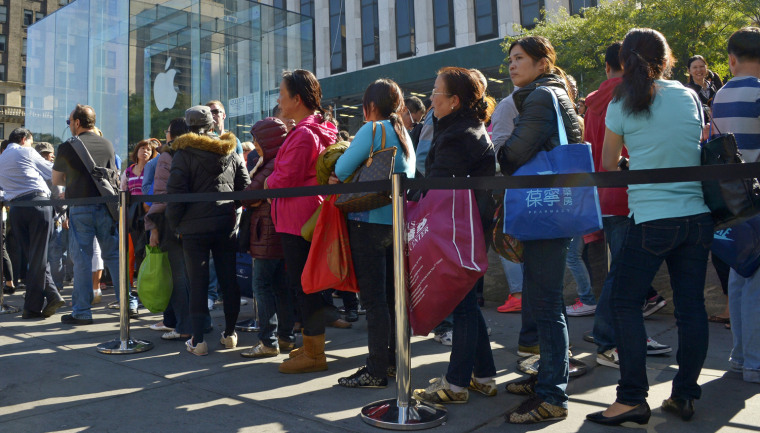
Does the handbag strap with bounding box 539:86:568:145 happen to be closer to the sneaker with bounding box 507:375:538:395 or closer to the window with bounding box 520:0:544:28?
the sneaker with bounding box 507:375:538:395

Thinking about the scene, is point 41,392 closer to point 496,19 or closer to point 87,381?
point 87,381

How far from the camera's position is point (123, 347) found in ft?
16.7

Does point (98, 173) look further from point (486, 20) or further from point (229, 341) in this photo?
point (486, 20)

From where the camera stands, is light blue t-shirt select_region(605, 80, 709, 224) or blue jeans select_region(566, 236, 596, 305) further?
blue jeans select_region(566, 236, 596, 305)

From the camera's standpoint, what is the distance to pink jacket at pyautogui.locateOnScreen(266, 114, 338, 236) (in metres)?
4.38

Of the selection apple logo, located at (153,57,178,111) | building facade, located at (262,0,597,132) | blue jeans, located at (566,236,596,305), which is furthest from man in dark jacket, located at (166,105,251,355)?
building facade, located at (262,0,597,132)

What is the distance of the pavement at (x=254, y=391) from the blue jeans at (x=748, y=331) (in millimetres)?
105

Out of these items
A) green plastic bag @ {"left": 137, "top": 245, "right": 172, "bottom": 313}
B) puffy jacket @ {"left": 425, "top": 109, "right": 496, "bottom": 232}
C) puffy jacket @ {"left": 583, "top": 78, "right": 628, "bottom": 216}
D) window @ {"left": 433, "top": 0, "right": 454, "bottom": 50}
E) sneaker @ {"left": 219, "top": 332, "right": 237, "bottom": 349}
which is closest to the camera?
puffy jacket @ {"left": 425, "top": 109, "right": 496, "bottom": 232}

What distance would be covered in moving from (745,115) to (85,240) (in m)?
5.76

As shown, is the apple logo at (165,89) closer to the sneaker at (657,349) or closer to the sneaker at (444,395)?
the sneaker at (657,349)

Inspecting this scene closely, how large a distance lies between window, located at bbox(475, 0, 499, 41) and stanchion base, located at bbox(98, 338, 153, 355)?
31891 mm

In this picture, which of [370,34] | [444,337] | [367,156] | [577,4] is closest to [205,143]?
[367,156]

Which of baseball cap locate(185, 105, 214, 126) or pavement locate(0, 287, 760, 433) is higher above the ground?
baseball cap locate(185, 105, 214, 126)

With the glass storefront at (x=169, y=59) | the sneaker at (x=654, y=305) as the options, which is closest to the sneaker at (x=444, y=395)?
the sneaker at (x=654, y=305)
